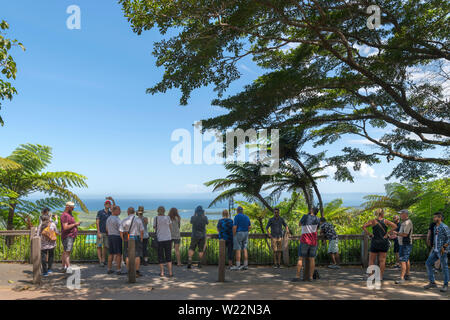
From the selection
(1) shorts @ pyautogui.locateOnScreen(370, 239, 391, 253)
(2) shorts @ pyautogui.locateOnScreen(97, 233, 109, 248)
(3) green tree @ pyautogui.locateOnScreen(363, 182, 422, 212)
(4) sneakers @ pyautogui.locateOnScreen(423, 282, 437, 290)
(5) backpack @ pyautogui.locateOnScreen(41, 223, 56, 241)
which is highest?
(3) green tree @ pyautogui.locateOnScreen(363, 182, 422, 212)

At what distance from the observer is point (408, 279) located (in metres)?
8.93

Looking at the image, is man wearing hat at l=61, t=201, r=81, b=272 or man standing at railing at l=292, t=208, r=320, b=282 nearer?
man standing at railing at l=292, t=208, r=320, b=282

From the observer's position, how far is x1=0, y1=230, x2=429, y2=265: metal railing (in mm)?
11156

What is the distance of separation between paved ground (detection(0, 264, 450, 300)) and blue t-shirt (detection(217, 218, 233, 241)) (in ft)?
3.62

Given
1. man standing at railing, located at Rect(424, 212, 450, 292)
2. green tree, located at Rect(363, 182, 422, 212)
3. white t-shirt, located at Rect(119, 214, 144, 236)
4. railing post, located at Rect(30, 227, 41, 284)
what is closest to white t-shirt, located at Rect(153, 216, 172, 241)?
white t-shirt, located at Rect(119, 214, 144, 236)

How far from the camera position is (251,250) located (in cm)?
1144

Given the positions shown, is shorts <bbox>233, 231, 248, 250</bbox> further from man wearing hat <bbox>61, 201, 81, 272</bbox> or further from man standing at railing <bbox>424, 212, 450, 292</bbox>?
man standing at railing <bbox>424, 212, 450, 292</bbox>

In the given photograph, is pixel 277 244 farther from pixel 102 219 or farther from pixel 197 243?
pixel 102 219

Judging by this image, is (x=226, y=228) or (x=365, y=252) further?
(x=365, y=252)

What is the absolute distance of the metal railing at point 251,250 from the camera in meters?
11.2

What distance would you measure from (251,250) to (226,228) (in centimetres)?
181

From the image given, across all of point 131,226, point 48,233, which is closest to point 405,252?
point 131,226

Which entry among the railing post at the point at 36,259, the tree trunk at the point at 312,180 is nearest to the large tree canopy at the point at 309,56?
the tree trunk at the point at 312,180

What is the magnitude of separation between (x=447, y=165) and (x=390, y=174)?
6.75ft
